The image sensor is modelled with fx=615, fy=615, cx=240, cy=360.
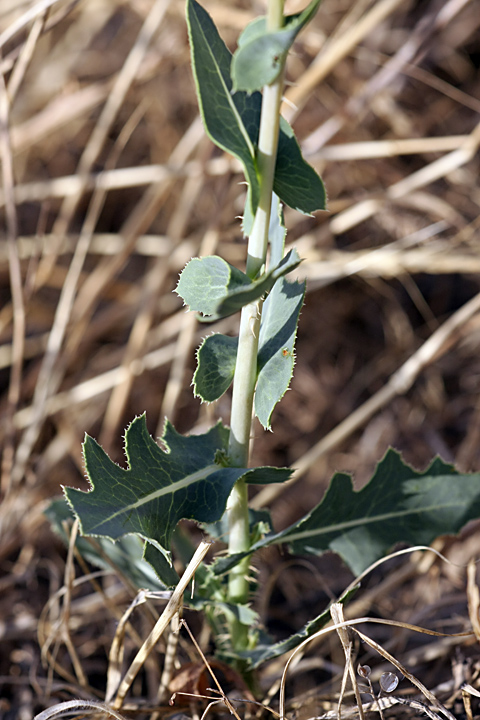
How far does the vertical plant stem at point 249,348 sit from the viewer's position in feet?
2.29

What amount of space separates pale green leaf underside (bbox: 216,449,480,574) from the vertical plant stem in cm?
12

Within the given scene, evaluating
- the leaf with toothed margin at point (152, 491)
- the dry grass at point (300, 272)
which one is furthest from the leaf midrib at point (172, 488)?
the dry grass at point (300, 272)

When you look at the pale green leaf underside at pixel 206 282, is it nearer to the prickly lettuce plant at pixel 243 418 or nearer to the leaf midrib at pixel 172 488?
the prickly lettuce plant at pixel 243 418

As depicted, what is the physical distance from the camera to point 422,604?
1377 millimetres

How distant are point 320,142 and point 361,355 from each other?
0.72 m

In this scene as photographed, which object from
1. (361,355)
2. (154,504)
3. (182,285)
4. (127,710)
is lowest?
(361,355)

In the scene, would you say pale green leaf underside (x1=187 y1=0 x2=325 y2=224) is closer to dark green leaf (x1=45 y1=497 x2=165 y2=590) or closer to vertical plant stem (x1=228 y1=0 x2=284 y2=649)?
vertical plant stem (x1=228 y1=0 x2=284 y2=649)

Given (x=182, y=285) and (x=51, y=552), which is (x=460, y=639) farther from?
(x=51, y=552)

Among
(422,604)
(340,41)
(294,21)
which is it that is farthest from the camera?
(340,41)

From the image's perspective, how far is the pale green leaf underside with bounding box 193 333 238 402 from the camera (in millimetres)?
803

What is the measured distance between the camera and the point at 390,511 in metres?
0.99

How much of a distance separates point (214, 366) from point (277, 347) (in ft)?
0.29

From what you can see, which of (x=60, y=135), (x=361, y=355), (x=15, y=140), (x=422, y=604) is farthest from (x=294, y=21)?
(x=60, y=135)

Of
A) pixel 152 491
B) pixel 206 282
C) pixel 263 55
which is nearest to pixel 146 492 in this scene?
pixel 152 491
